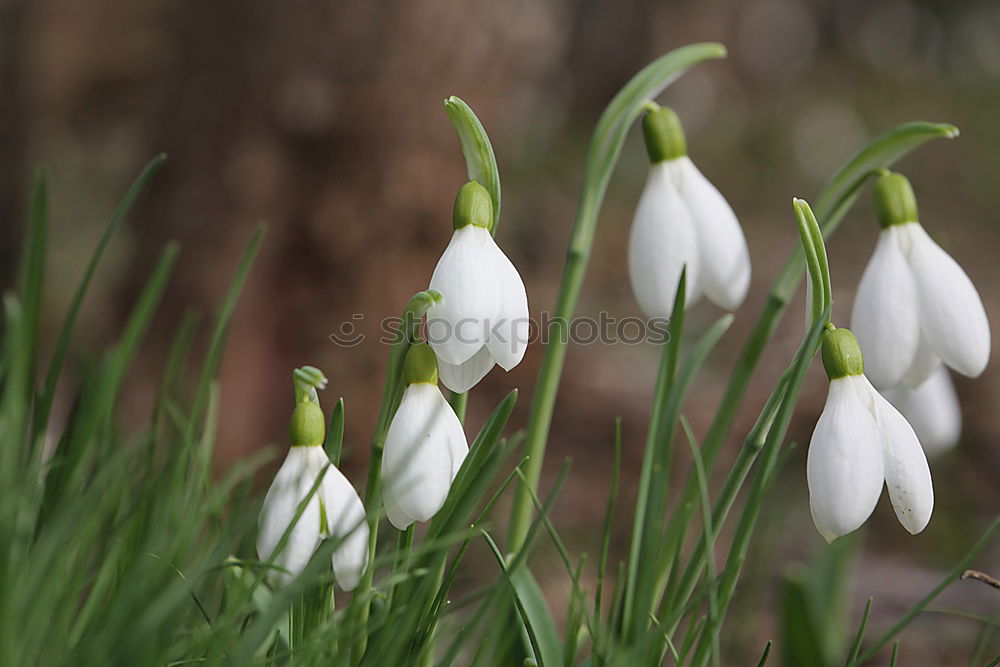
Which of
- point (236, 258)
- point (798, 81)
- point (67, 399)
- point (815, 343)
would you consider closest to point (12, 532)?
point (815, 343)

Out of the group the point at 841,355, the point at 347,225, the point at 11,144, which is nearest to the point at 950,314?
the point at 841,355

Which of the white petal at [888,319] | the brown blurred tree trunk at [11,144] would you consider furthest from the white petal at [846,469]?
the brown blurred tree trunk at [11,144]

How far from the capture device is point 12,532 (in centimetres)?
53

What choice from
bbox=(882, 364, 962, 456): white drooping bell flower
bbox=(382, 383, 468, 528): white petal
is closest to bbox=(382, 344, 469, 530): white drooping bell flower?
bbox=(382, 383, 468, 528): white petal

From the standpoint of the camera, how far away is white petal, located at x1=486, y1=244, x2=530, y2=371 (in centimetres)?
62

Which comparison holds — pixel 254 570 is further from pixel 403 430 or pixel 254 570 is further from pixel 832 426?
pixel 832 426

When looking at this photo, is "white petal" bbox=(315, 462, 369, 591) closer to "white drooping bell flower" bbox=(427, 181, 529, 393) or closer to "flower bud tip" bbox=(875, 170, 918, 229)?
"white drooping bell flower" bbox=(427, 181, 529, 393)

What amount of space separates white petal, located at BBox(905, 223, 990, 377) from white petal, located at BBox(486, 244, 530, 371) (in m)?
Answer: 0.32

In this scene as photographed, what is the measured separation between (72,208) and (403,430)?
4150 mm

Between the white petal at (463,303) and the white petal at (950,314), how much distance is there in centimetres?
34

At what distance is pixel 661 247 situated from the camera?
2.61 ft

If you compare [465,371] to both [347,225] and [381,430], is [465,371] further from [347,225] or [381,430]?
[347,225]

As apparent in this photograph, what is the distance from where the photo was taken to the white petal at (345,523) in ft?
1.97

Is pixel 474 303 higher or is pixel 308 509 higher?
pixel 474 303
